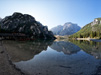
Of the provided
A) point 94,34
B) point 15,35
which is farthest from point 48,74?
point 94,34

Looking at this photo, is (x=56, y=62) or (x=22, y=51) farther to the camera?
(x=22, y=51)

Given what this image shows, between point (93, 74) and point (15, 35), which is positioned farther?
point (15, 35)

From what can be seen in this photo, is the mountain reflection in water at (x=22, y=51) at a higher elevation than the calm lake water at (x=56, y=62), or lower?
higher

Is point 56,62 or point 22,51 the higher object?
point 22,51

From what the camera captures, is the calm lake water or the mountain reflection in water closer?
the calm lake water

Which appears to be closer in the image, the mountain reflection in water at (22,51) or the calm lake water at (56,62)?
the calm lake water at (56,62)

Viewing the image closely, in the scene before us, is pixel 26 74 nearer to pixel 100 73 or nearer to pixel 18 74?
A: pixel 18 74

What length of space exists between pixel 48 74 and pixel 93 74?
216 inches

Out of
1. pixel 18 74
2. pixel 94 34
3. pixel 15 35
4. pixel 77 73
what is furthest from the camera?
pixel 94 34

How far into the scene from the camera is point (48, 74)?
8570mm

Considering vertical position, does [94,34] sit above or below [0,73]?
above

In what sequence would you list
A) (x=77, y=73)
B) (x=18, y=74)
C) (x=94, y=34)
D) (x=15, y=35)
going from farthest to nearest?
(x=94, y=34) → (x=15, y=35) → (x=77, y=73) → (x=18, y=74)

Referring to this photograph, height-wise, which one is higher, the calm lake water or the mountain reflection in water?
the mountain reflection in water

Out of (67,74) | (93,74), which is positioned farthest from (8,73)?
(93,74)
